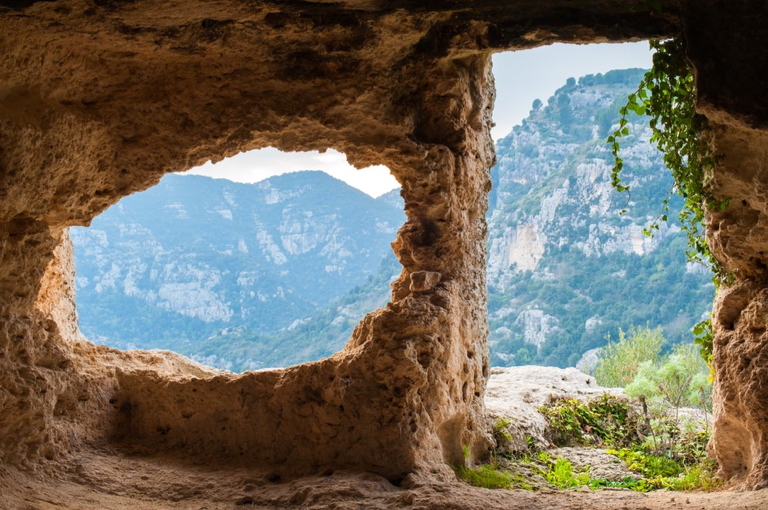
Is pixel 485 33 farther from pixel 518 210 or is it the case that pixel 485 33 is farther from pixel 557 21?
pixel 518 210

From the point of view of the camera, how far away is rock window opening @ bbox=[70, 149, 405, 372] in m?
39.3

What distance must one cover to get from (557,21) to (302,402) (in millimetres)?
3490

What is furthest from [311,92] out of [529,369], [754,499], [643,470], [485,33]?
[529,369]

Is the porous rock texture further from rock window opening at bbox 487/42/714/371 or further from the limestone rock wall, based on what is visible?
rock window opening at bbox 487/42/714/371

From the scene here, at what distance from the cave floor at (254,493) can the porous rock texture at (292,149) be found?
166 millimetres

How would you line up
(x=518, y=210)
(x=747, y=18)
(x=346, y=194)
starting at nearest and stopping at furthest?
1. (x=747, y=18)
2. (x=518, y=210)
3. (x=346, y=194)

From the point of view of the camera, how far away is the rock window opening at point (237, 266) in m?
39.3

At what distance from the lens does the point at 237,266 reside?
45500mm

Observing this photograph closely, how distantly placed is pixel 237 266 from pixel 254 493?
42223 millimetres

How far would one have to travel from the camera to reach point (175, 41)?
4277 millimetres

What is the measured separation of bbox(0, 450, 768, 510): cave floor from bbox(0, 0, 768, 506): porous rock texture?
0.17m

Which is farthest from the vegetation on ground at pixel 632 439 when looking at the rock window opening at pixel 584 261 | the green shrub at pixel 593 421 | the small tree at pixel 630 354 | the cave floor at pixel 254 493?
the rock window opening at pixel 584 261

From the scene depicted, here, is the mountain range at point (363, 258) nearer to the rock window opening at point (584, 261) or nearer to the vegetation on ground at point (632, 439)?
the rock window opening at point (584, 261)

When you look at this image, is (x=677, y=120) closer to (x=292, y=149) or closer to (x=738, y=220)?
(x=738, y=220)
